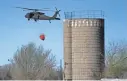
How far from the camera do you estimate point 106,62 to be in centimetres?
6009

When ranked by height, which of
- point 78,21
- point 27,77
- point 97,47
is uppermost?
point 78,21

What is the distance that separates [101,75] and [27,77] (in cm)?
2392

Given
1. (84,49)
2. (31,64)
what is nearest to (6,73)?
(31,64)

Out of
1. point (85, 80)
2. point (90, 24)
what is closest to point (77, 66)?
point (85, 80)

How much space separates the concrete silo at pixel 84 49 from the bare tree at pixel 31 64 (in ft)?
64.5

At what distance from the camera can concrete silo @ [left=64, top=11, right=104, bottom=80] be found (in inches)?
2368

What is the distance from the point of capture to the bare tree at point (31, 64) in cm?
8075

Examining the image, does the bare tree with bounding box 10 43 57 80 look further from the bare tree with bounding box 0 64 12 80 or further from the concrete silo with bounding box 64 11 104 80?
the concrete silo with bounding box 64 11 104 80

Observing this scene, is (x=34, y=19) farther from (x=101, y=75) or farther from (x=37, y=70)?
(x=37, y=70)

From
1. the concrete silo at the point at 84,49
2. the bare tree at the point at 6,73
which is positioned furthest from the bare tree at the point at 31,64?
the concrete silo at the point at 84,49

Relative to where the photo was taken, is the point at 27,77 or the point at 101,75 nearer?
the point at 101,75

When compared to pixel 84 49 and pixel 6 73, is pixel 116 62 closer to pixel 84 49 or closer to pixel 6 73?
pixel 84 49

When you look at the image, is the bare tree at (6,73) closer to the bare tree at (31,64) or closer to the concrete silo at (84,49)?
the bare tree at (31,64)

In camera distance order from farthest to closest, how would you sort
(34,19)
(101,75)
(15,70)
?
(15,70) < (101,75) < (34,19)
